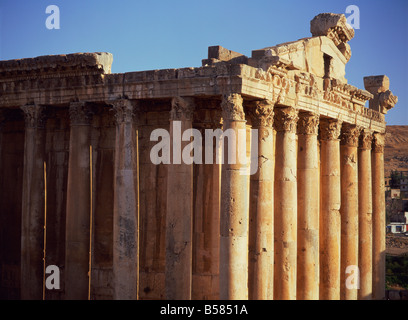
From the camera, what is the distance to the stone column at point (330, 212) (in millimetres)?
24625

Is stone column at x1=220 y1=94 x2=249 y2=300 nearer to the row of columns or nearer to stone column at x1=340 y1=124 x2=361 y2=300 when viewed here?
the row of columns

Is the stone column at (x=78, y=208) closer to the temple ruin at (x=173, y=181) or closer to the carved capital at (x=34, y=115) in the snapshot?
the temple ruin at (x=173, y=181)

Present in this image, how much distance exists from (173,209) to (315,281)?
689cm

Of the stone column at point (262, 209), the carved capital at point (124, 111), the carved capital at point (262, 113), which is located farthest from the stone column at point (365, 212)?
the carved capital at point (124, 111)

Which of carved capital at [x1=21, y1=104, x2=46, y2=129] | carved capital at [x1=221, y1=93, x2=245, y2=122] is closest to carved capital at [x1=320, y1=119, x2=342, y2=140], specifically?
carved capital at [x1=221, y1=93, x2=245, y2=122]

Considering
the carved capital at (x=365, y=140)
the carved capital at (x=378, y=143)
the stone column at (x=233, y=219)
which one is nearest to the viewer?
the stone column at (x=233, y=219)

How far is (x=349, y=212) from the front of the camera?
26.4 metres

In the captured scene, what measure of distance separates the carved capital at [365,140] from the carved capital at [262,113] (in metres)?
9.19

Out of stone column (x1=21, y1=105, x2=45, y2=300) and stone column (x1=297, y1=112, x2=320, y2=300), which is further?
stone column (x1=297, y1=112, x2=320, y2=300)

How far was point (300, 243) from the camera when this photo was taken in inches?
898

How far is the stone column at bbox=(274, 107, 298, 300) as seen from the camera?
21172 millimetres

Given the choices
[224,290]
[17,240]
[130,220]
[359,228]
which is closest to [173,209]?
[130,220]

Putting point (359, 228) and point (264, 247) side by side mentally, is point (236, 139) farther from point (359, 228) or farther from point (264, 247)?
point (359, 228)

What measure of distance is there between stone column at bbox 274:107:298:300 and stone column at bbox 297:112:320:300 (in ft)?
4.39
